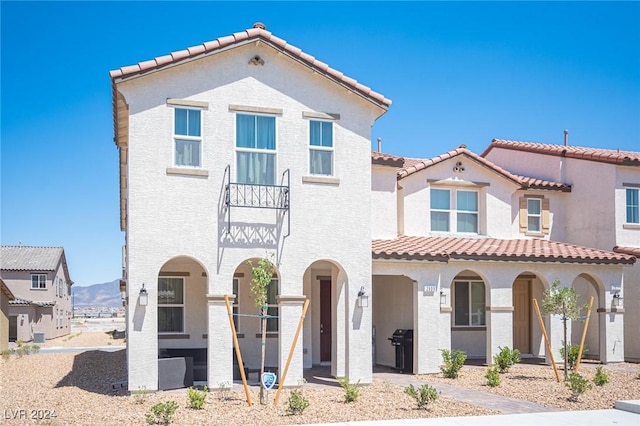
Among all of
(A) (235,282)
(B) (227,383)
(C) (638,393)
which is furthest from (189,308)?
(C) (638,393)

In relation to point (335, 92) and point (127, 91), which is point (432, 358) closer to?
point (335, 92)

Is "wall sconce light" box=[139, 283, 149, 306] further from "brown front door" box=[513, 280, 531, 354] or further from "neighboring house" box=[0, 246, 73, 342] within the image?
"neighboring house" box=[0, 246, 73, 342]

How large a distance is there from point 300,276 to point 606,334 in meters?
10.9

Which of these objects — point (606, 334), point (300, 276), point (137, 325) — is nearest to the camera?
point (137, 325)

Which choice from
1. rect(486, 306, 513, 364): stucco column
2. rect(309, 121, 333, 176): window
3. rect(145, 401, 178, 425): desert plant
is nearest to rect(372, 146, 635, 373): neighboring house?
rect(486, 306, 513, 364): stucco column

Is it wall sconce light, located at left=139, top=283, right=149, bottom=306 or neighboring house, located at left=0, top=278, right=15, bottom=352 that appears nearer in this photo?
wall sconce light, located at left=139, top=283, right=149, bottom=306

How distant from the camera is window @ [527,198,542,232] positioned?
25469mm

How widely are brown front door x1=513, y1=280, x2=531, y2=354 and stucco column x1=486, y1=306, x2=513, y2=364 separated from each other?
3887mm

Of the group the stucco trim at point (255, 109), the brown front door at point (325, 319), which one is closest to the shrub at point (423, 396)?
the stucco trim at point (255, 109)

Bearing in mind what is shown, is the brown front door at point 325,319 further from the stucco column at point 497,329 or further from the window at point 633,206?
the window at point 633,206

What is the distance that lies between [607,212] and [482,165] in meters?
Answer: 4.61

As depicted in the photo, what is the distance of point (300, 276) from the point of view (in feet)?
57.4

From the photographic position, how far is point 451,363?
19250 millimetres

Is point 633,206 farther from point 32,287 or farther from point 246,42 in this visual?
point 32,287
